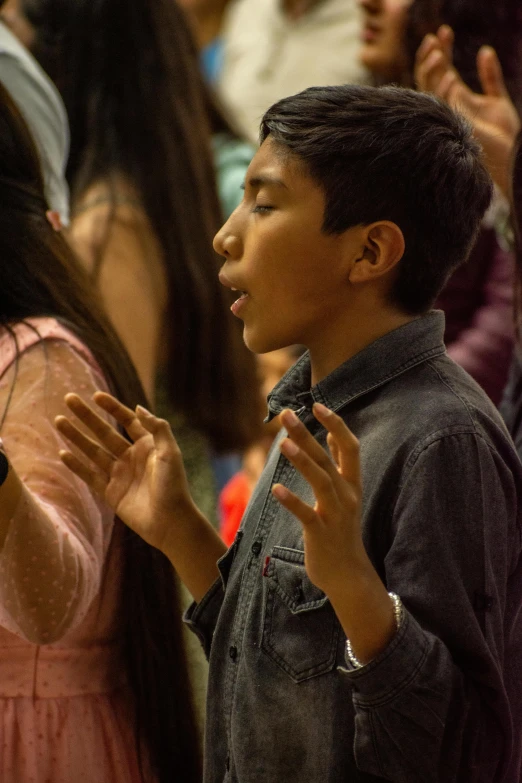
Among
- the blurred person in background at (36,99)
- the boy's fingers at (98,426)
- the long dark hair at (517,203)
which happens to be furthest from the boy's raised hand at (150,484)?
the blurred person in background at (36,99)

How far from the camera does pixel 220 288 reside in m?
2.33

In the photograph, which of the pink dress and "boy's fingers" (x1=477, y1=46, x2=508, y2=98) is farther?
"boy's fingers" (x1=477, y1=46, x2=508, y2=98)

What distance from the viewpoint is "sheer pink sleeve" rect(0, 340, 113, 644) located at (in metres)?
1.30

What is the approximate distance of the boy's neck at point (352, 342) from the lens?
116 cm

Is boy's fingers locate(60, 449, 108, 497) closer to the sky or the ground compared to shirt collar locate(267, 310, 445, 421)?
closer to the ground

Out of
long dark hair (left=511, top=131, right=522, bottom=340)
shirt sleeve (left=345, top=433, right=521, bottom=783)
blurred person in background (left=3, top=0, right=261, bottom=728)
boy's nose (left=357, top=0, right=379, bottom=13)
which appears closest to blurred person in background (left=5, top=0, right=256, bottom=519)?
blurred person in background (left=3, top=0, right=261, bottom=728)

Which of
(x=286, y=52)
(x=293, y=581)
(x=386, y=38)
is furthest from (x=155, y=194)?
(x=286, y=52)

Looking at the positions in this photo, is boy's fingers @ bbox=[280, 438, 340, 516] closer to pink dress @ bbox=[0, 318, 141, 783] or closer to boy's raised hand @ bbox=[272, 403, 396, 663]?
boy's raised hand @ bbox=[272, 403, 396, 663]

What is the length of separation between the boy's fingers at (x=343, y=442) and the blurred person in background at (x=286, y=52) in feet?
7.87

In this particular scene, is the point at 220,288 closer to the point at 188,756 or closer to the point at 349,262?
the point at 188,756

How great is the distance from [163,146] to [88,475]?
3.70ft

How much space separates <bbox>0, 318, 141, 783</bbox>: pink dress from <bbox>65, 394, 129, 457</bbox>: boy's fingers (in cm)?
11

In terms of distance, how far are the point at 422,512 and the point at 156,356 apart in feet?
4.21

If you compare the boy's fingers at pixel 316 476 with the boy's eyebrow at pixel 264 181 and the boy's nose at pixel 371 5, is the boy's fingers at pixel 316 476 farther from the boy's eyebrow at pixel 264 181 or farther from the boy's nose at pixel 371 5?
the boy's nose at pixel 371 5
